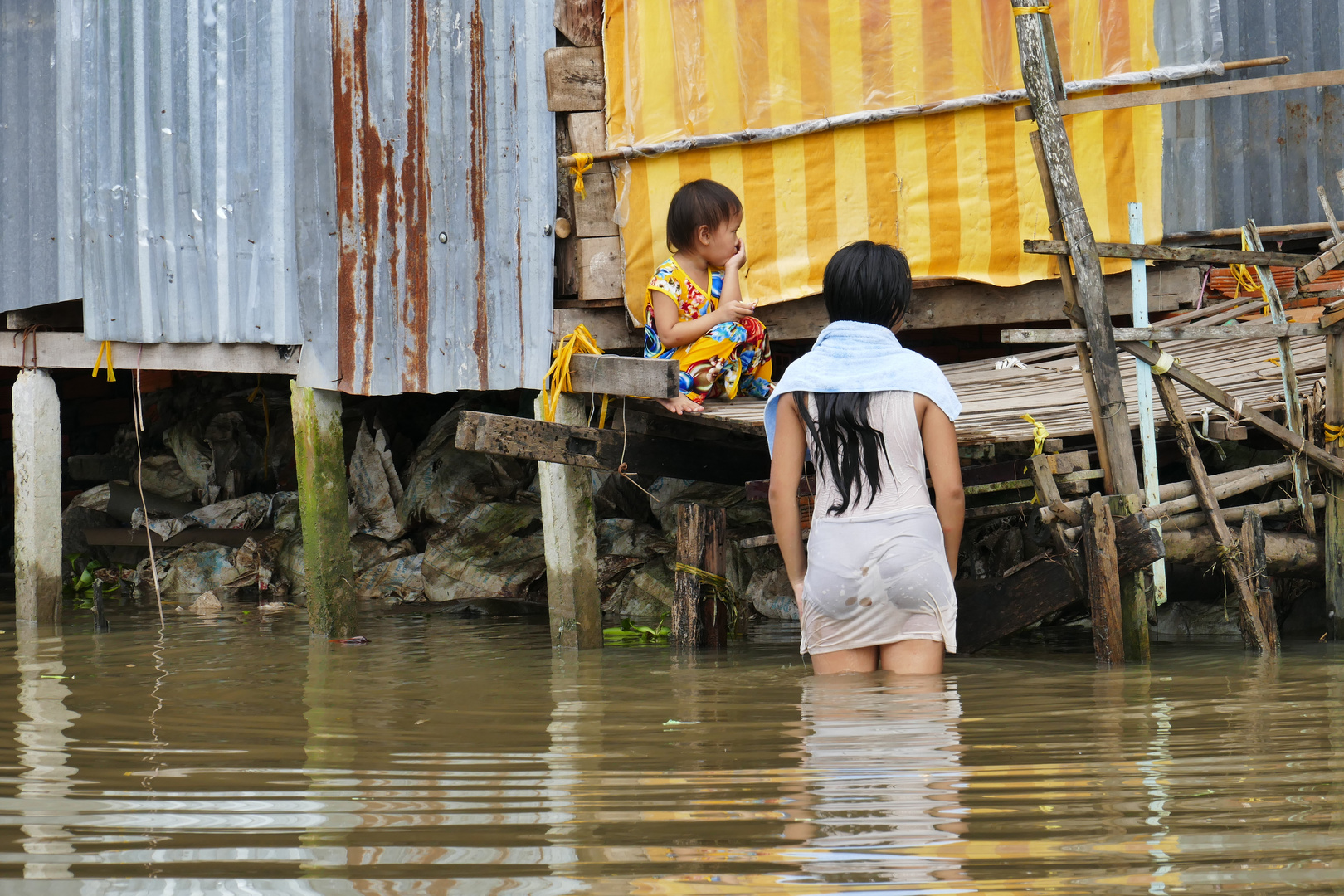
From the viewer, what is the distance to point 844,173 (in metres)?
6.43

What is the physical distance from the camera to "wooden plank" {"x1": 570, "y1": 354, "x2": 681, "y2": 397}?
5348mm

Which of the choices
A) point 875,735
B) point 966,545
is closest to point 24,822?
point 875,735

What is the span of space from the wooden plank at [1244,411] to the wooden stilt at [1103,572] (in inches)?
21.0

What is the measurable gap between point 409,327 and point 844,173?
234cm

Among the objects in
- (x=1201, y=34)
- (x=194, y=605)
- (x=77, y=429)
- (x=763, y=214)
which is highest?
(x=1201, y=34)

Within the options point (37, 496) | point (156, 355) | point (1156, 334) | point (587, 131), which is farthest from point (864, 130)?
point (37, 496)

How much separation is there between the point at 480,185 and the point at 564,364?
3.86ft

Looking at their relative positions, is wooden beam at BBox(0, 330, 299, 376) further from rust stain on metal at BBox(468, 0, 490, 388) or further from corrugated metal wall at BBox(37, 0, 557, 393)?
rust stain on metal at BBox(468, 0, 490, 388)

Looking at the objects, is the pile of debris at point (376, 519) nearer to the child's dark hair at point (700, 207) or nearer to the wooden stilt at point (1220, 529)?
the child's dark hair at point (700, 207)

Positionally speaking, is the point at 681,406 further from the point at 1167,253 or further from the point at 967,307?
the point at 1167,253

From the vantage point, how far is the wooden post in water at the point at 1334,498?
4.97 meters

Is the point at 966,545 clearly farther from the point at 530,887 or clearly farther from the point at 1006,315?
the point at 530,887

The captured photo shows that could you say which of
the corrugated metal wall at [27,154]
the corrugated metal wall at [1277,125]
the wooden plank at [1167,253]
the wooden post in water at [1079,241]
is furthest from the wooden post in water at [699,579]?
the corrugated metal wall at [27,154]

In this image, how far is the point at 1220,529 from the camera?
16.0 feet
